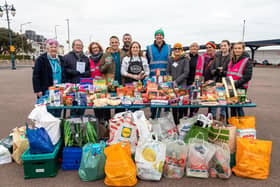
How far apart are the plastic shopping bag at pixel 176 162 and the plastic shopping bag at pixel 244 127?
102 centimetres

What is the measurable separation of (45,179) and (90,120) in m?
1.05

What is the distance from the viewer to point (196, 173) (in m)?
2.76

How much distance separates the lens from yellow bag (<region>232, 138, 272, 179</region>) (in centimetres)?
272

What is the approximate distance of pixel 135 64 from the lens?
13.1 ft

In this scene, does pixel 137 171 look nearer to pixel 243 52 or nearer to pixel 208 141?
pixel 208 141

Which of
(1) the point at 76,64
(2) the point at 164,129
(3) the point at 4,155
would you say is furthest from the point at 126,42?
(3) the point at 4,155

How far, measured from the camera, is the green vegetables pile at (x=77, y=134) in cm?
308

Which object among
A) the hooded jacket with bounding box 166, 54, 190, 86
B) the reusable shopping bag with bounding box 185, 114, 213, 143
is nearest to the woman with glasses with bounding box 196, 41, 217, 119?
the hooded jacket with bounding box 166, 54, 190, 86

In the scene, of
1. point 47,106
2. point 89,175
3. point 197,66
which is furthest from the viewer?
point 197,66

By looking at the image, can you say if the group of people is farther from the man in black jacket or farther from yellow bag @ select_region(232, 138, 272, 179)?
yellow bag @ select_region(232, 138, 272, 179)

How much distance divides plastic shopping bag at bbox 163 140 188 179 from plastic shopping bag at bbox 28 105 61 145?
5.66 ft

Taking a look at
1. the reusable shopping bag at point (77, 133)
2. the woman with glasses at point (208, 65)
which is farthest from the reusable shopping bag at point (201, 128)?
the reusable shopping bag at point (77, 133)

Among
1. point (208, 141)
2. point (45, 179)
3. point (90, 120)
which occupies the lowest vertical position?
point (45, 179)

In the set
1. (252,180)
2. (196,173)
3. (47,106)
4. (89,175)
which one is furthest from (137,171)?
(47,106)
